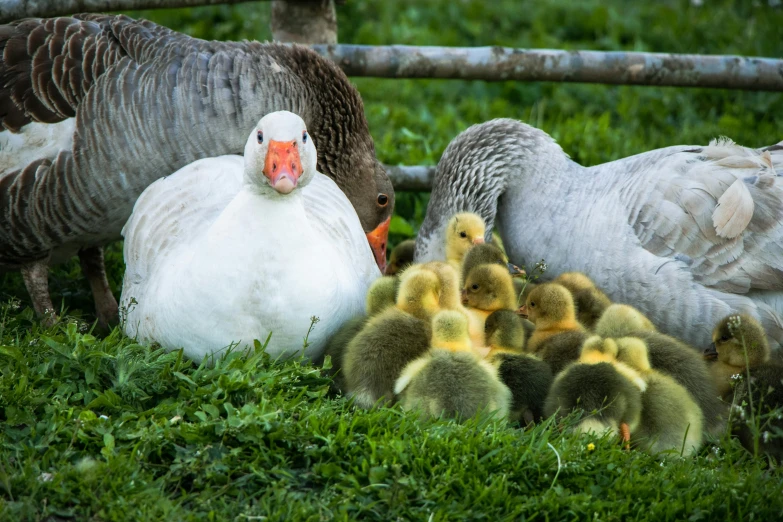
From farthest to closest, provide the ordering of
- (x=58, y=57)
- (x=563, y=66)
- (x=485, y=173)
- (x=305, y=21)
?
(x=305, y=21) → (x=563, y=66) → (x=485, y=173) → (x=58, y=57)

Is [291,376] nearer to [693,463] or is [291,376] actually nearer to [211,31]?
[693,463]

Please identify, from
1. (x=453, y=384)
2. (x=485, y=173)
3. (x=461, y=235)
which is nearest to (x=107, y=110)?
(x=461, y=235)

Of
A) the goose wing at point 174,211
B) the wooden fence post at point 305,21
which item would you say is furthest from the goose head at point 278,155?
the wooden fence post at point 305,21

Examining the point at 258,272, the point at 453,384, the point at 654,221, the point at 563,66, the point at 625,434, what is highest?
the point at 563,66

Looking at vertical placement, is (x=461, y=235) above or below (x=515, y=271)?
above

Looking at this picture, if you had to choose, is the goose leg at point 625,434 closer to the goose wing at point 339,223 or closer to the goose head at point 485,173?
the goose wing at point 339,223

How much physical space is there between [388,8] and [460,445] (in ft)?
27.0

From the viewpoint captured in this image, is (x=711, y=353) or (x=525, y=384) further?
(x=711, y=353)

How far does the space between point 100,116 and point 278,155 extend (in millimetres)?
1751

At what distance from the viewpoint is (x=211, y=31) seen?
9.98 metres

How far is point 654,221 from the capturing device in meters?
5.43

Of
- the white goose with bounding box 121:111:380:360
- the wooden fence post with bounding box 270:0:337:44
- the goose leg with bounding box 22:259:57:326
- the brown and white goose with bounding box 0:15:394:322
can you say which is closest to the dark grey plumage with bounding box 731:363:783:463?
the white goose with bounding box 121:111:380:360

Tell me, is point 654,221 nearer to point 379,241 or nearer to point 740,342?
point 740,342

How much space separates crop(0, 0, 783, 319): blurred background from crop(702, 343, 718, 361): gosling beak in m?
2.85
